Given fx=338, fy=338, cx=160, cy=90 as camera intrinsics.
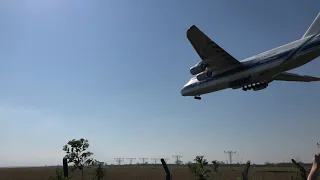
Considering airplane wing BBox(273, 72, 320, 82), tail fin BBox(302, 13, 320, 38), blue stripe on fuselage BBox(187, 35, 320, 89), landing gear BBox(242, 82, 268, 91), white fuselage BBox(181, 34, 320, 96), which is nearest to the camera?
blue stripe on fuselage BBox(187, 35, 320, 89)

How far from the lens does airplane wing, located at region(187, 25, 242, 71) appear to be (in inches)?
1132

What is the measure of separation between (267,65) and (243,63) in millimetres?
2621

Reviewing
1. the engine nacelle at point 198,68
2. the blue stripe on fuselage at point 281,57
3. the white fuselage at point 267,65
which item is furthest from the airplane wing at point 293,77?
the engine nacelle at point 198,68

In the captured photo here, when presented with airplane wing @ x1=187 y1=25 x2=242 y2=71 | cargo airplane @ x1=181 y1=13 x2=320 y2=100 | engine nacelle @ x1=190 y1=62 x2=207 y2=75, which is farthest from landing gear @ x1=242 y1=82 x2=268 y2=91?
engine nacelle @ x1=190 y1=62 x2=207 y2=75

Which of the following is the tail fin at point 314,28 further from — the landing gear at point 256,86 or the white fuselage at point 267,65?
the landing gear at point 256,86

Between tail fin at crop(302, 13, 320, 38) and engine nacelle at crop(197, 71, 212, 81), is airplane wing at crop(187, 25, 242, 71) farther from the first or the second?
tail fin at crop(302, 13, 320, 38)

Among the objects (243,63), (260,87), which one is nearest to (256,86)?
(260,87)

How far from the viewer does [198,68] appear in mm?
31766

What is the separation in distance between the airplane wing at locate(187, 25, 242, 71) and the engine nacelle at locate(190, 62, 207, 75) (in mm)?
501

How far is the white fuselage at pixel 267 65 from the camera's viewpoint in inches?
1097

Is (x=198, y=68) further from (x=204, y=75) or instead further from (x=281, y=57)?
(x=281, y=57)

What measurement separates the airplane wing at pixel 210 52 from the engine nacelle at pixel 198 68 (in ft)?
1.64

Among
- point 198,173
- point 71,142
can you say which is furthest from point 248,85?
point 71,142

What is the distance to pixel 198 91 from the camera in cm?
3297
